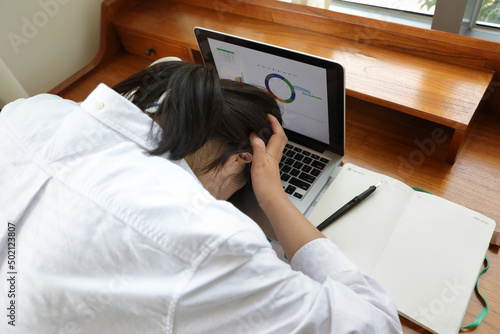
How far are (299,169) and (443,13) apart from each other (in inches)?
23.7

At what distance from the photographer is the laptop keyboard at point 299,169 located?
852 mm

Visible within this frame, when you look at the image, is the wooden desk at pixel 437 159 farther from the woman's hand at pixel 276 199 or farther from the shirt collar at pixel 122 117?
the shirt collar at pixel 122 117

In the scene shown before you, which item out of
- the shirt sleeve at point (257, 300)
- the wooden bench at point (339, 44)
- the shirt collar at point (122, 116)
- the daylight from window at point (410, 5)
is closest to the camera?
the shirt sleeve at point (257, 300)

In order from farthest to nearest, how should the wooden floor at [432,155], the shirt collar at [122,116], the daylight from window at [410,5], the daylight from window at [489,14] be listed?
1. the daylight from window at [410,5]
2. the daylight from window at [489,14]
3. the wooden floor at [432,155]
4. the shirt collar at [122,116]

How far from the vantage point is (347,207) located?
0.79 meters

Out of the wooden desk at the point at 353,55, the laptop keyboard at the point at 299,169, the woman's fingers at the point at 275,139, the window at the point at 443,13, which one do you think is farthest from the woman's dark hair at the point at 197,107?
the window at the point at 443,13

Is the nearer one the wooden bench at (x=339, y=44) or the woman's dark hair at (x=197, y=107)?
the woman's dark hair at (x=197, y=107)

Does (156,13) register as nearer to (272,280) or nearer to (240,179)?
(240,179)

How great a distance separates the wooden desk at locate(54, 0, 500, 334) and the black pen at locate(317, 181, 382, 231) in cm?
14

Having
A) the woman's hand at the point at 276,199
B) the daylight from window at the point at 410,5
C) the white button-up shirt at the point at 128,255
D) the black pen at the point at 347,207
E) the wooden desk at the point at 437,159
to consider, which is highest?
the daylight from window at the point at 410,5

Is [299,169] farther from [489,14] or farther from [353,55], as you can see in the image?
[489,14]

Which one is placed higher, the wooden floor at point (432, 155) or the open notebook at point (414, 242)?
the wooden floor at point (432, 155)

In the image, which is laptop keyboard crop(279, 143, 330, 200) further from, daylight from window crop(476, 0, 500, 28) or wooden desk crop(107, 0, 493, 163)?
daylight from window crop(476, 0, 500, 28)

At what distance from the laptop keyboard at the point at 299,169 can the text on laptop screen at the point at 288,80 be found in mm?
51
